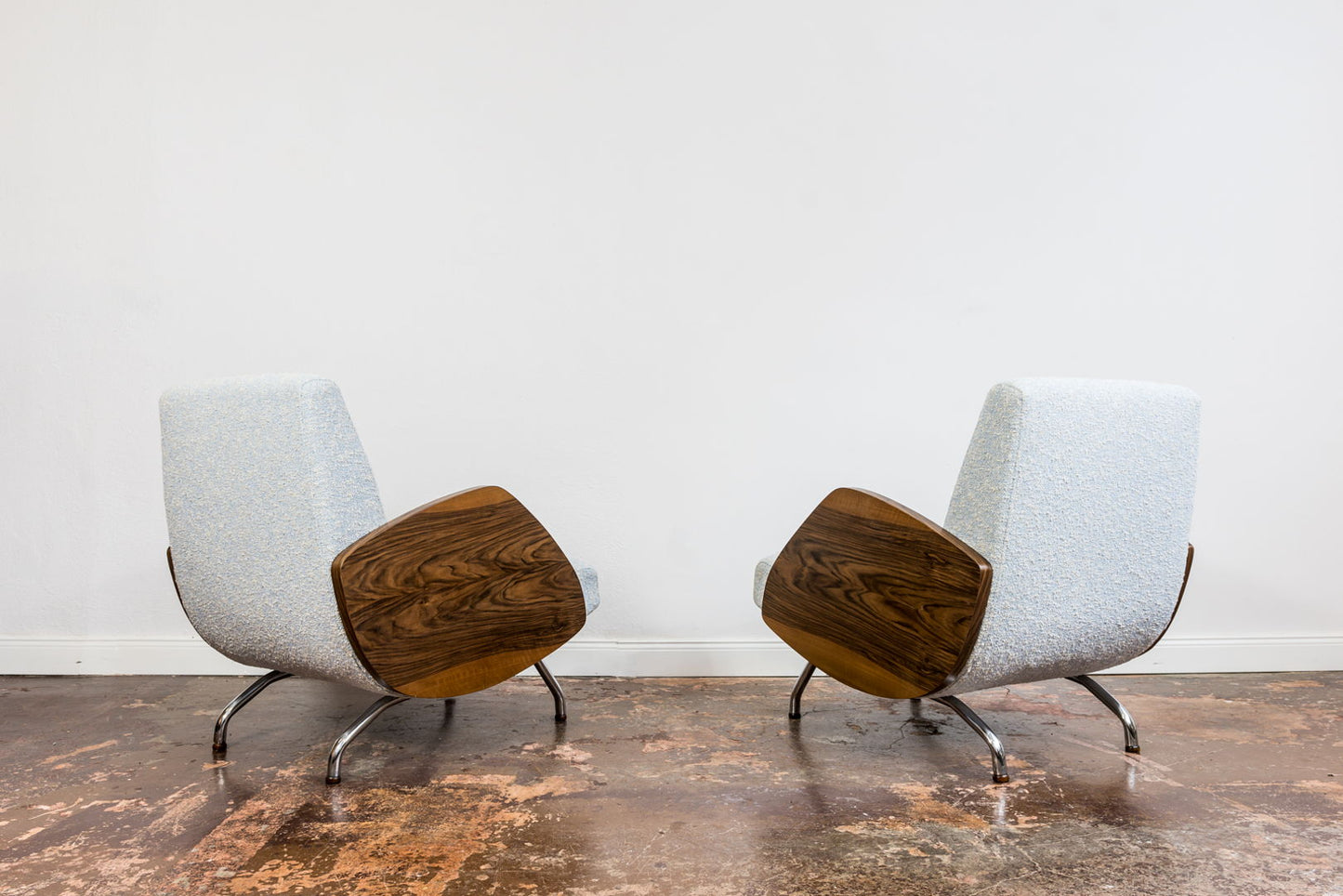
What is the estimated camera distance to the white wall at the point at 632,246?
108 inches

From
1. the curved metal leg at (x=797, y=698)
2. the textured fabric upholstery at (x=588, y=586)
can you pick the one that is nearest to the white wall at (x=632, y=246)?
the curved metal leg at (x=797, y=698)

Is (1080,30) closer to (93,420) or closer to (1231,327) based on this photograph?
(1231,327)

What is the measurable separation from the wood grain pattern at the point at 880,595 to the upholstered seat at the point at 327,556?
560mm

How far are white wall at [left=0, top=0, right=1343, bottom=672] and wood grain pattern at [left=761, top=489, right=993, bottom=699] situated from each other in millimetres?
806

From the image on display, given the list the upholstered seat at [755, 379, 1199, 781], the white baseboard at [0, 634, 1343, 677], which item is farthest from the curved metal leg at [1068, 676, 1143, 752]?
the white baseboard at [0, 634, 1343, 677]

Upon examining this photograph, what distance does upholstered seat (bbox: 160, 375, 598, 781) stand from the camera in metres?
1.69

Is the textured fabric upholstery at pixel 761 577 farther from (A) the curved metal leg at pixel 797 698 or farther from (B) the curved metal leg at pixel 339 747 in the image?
(B) the curved metal leg at pixel 339 747

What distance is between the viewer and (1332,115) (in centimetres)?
275

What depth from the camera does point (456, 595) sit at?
70.7 inches

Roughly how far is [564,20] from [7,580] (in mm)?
2405

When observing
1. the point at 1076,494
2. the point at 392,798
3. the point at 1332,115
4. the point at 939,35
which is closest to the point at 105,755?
the point at 392,798

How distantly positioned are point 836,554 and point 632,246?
1298mm

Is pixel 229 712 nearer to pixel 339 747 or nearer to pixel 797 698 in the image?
pixel 339 747

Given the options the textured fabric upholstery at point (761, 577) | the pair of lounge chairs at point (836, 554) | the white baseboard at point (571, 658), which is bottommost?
the white baseboard at point (571, 658)
